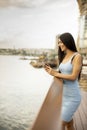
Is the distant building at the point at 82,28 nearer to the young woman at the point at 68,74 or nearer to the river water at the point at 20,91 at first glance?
the river water at the point at 20,91

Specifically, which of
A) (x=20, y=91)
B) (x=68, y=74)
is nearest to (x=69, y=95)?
(x=68, y=74)

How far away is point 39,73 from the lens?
5.17 meters

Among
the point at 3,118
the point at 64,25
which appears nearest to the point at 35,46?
the point at 64,25

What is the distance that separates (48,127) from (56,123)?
15 centimetres

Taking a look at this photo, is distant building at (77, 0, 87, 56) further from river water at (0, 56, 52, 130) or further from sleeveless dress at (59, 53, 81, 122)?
sleeveless dress at (59, 53, 81, 122)

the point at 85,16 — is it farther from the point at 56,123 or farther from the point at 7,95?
the point at 7,95

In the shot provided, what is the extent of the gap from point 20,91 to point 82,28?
209 centimetres

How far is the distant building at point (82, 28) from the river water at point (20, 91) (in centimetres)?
92

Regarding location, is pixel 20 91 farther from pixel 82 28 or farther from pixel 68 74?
pixel 68 74

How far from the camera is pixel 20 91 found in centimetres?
597

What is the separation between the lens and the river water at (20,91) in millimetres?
5301

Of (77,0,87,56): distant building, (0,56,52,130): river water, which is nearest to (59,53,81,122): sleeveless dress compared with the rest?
(77,0,87,56): distant building

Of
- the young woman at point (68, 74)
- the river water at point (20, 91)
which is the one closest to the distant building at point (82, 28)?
the river water at point (20, 91)

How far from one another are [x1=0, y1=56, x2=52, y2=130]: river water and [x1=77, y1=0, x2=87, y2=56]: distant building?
92 centimetres
